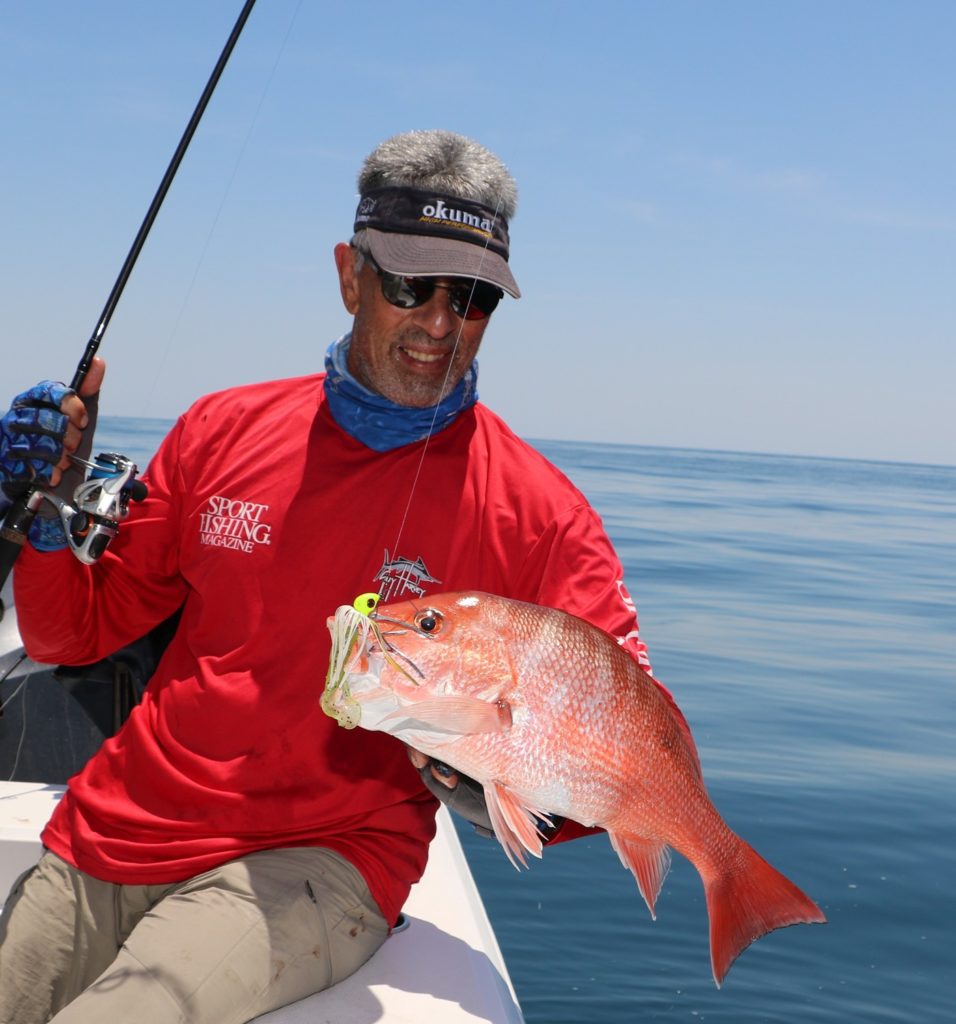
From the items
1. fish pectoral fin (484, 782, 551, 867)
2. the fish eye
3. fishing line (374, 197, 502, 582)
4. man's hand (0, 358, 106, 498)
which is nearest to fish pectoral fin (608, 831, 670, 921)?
fish pectoral fin (484, 782, 551, 867)

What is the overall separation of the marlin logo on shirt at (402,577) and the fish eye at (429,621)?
0.59 m

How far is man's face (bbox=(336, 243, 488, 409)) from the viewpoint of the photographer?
113 inches

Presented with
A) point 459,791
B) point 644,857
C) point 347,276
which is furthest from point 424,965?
point 347,276

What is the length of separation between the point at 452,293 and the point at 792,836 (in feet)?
15.3

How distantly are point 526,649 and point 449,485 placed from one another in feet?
2.62

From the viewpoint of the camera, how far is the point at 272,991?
2424 mm

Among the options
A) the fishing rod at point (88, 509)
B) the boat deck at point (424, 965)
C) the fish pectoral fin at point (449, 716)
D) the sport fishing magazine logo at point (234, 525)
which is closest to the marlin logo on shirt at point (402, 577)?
the sport fishing magazine logo at point (234, 525)

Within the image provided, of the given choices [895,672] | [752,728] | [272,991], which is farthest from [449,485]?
[895,672]

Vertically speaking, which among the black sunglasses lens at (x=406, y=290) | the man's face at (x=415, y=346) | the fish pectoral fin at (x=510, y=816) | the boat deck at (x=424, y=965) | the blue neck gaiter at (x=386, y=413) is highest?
the black sunglasses lens at (x=406, y=290)

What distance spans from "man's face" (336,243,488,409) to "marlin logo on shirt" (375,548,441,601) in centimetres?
40

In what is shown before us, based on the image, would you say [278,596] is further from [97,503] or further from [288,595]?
[97,503]

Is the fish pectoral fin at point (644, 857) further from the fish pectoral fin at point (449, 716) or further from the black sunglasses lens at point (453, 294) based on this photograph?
the black sunglasses lens at point (453, 294)

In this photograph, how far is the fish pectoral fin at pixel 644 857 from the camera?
2.19 m

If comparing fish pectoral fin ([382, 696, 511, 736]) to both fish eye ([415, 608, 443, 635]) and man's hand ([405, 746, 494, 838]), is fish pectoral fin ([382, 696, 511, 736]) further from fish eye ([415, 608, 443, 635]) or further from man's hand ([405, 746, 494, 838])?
man's hand ([405, 746, 494, 838])
